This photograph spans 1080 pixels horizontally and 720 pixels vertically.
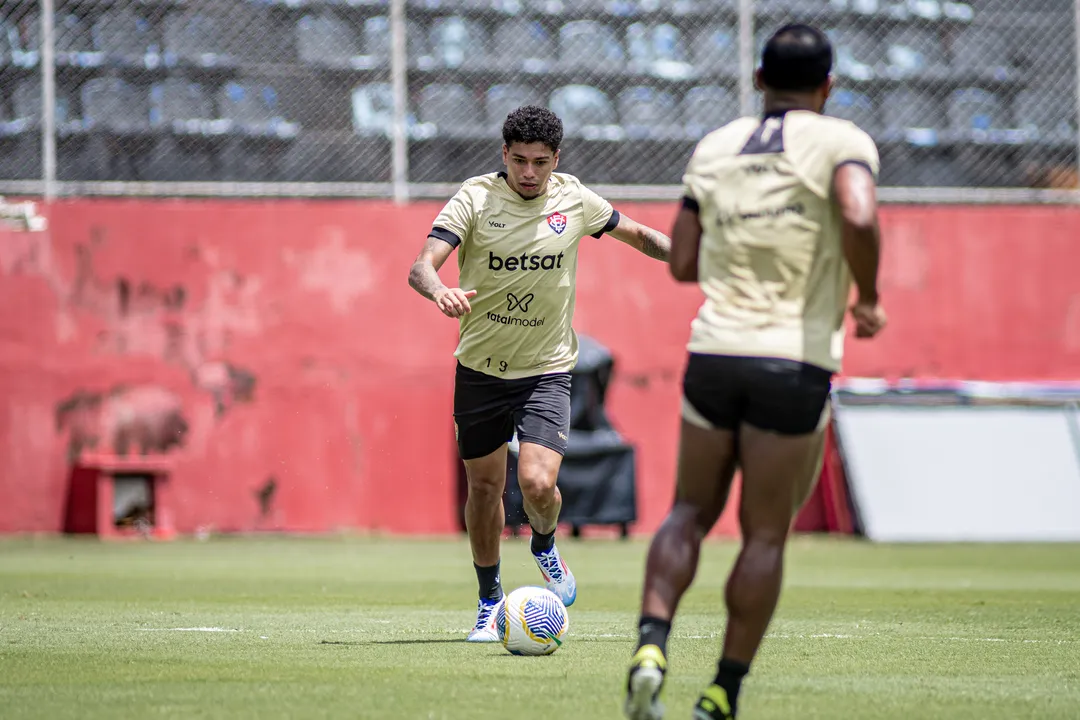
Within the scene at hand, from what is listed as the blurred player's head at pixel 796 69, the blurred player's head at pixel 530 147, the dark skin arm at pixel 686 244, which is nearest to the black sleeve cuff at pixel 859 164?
the blurred player's head at pixel 796 69

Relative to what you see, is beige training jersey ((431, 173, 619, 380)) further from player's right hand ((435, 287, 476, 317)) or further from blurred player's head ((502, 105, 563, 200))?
player's right hand ((435, 287, 476, 317))

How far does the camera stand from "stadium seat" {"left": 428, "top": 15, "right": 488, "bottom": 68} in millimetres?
19734

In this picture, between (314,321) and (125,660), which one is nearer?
(125,660)

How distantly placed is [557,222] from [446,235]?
2.15 feet

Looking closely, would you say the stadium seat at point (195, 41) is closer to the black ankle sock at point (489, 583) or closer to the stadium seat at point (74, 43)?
the stadium seat at point (74, 43)

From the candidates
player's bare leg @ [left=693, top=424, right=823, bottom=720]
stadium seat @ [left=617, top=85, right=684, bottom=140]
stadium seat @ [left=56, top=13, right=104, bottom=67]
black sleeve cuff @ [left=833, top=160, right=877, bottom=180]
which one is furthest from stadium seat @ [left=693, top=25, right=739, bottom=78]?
player's bare leg @ [left=693, top=424, right=823, bottom=720]

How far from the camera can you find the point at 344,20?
19.6 meters

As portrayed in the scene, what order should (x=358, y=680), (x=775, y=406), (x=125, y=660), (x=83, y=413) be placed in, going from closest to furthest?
(x=775, y=406)
(x=358, y=680)
(x=125, y=660)
(x=83, y=413)

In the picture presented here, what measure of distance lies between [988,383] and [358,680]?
1463 cm

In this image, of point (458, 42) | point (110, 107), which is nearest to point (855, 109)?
point (458, 42)

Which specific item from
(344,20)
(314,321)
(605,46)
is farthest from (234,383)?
(605,46)

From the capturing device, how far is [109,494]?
17453 millimetres

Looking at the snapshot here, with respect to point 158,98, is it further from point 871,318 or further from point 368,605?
point 871,318

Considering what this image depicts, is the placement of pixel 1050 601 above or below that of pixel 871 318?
below
